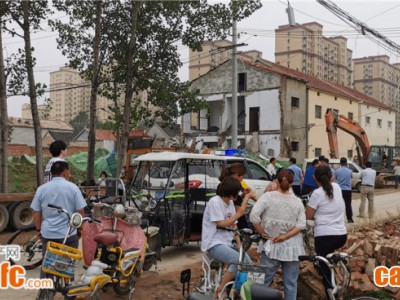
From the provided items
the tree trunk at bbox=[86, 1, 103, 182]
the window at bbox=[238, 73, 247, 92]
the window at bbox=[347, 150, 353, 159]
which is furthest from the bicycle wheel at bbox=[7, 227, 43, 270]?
the window at bbox=[347, 150, 353, 159]

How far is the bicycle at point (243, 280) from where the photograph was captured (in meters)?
3.57

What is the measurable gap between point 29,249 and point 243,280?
15.8 ft

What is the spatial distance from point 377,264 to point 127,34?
1389 cm

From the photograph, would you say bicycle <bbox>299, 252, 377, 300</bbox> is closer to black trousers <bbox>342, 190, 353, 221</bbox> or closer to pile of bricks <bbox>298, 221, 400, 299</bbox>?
pile of bricks <bbox>298, 221, 400, 299</bbox>

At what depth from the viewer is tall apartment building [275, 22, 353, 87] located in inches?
Answer: 2054

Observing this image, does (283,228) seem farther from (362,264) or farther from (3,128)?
(3,128)

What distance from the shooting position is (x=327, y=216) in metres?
5.64

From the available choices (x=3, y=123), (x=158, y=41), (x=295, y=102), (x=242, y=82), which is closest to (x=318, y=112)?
(x=295, y=102)

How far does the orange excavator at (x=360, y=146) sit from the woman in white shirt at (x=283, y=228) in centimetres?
1958

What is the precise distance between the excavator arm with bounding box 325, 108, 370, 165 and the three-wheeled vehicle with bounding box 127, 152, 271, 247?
15.2 metres

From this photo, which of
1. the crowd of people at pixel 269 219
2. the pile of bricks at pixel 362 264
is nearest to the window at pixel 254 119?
the pile of bricks at pixel 362 264

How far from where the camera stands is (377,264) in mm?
7070

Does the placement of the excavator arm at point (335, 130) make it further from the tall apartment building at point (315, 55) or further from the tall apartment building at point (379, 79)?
the tall apartment building at point (379, 79)

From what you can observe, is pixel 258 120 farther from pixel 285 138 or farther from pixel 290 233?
pixel 290 233
